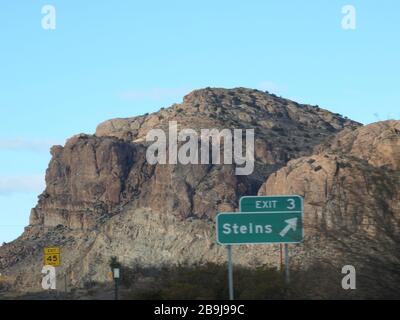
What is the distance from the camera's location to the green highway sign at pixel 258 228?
93.9 ft

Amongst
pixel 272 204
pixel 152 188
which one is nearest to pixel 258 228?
pixel 272 204

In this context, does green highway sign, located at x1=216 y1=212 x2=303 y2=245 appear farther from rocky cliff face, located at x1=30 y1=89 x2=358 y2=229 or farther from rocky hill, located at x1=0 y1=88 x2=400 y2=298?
rocky cliff face, located at x1=30 y1=89 x2=358 y2=229

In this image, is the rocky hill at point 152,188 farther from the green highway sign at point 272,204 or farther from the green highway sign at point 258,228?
the green highway sign at point 258,228

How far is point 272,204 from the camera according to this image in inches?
1182

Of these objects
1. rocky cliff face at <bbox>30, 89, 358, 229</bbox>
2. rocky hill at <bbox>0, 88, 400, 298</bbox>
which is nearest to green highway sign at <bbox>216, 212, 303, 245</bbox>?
rocky hill at <bbox>0, 88, 400, 298</bbox>

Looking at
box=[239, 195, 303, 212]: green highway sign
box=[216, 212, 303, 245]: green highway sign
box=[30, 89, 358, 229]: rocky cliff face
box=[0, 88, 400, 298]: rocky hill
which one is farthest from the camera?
box=[30, 89, 358, 229]: rocky cliff face

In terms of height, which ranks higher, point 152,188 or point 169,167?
point 169,167

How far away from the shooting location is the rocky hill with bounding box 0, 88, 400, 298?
106 meters

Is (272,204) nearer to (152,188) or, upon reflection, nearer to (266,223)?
(266,223)

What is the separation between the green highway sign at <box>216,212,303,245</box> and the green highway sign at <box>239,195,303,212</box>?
1.09 ft

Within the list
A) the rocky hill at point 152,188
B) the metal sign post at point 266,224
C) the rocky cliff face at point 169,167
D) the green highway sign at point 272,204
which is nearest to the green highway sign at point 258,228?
the metal sign post at point 266,224

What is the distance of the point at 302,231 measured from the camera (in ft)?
95.2

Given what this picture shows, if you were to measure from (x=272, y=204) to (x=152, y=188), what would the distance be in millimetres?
89602

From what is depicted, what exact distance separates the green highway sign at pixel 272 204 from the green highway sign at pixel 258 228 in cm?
33
